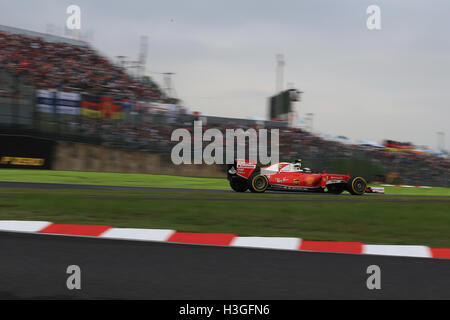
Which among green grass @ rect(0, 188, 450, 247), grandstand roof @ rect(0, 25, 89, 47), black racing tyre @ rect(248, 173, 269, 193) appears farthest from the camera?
grandstand roof @ rect(0, 25, 89, 47)

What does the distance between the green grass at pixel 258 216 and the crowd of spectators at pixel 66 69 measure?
36.6 ft

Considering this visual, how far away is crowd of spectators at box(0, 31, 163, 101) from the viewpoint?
1841 centimetres

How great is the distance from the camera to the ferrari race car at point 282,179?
39.9ft

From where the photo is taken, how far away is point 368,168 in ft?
64.7

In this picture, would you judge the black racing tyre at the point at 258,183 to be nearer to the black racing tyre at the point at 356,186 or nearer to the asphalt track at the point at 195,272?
the black racing tyre at the point at 356,186

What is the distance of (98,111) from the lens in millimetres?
16906

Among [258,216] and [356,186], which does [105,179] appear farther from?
[258,216]

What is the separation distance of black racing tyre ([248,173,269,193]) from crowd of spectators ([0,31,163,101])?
8.64 metres

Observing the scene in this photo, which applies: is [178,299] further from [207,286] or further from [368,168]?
[368,168]

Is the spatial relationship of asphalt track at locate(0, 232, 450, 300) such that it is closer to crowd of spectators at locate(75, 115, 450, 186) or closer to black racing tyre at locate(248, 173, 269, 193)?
black racing tyre at locate(248, 173, 269, 193)

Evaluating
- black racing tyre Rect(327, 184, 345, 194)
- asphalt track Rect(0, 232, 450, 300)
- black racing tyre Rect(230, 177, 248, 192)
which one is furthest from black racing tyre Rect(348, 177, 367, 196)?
asphalt track Rect(0, 232, 450, 300)

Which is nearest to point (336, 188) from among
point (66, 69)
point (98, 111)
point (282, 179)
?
point (282, 179)

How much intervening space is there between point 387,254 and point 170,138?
1326 centimetres
